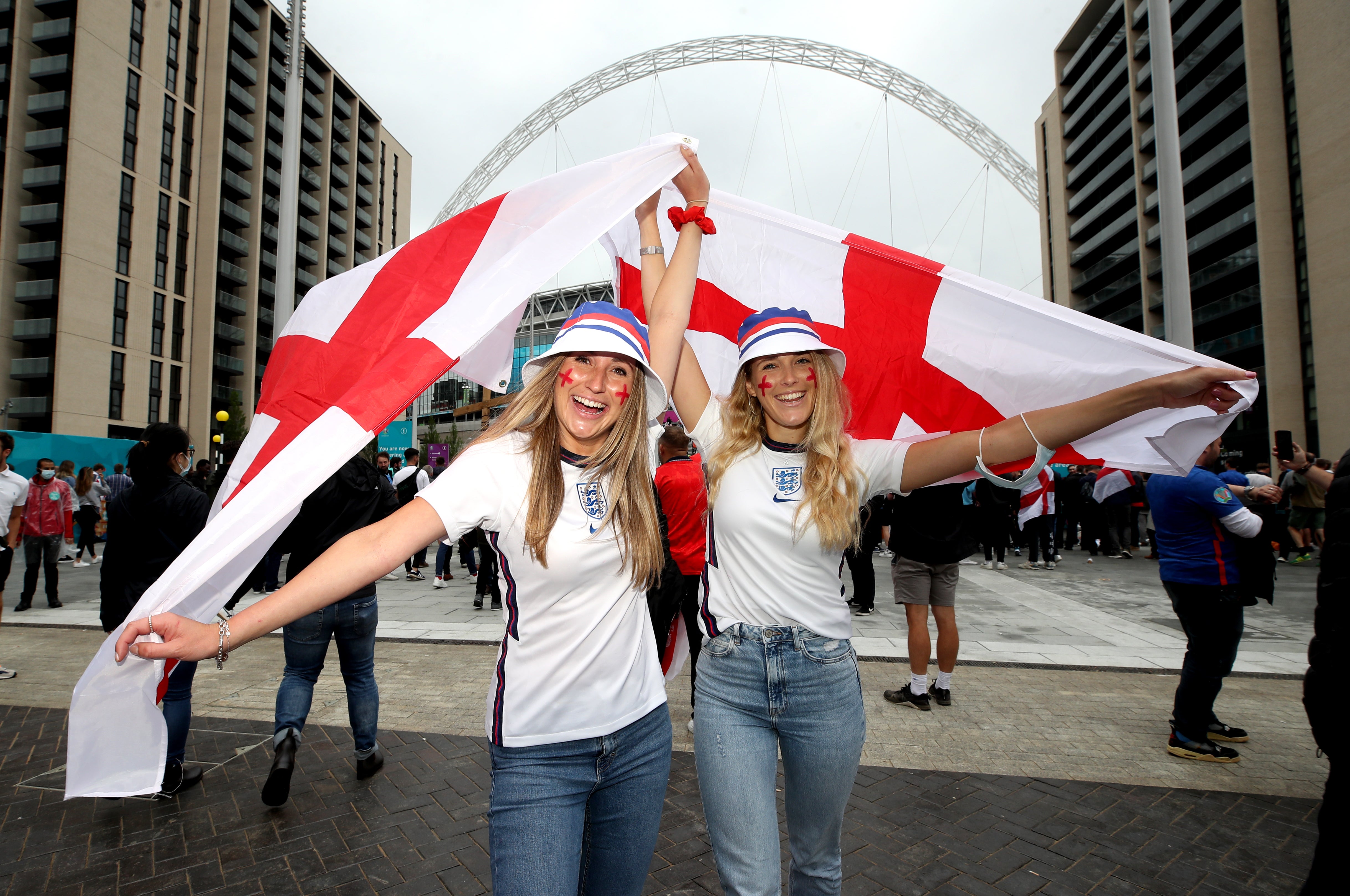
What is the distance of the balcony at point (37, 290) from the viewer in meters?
40.8

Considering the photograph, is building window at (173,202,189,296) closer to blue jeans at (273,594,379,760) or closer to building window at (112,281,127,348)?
building window at (112,281,127,348)

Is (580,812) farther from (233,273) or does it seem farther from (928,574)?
(233,273)

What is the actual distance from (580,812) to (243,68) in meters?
67.5

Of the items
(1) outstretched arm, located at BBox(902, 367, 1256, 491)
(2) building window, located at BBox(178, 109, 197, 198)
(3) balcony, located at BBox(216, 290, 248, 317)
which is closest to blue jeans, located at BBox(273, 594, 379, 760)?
(1) outstretched arm, located at BBox(902, 367, 1256, 491)

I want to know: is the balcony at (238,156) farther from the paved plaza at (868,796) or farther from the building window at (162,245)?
the paved plaza at (868,796)

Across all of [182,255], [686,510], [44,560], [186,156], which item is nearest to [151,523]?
[686,510]

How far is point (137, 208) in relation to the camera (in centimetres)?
4450

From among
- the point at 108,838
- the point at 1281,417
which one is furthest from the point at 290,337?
the point at 1281,417

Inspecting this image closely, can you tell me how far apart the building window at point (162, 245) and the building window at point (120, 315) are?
9.13ft

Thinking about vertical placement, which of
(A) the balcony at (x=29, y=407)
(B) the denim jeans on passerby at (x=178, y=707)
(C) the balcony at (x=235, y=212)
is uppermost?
(C) the balcony at (x=235, y=212)

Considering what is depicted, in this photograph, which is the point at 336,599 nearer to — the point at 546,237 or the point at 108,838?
the point at 546,237

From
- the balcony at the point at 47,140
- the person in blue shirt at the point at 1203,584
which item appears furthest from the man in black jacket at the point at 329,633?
the balcony at the point at 47,140

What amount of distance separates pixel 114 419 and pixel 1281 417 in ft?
217

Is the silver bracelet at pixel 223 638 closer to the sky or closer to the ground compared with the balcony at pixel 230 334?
closer to the ground
